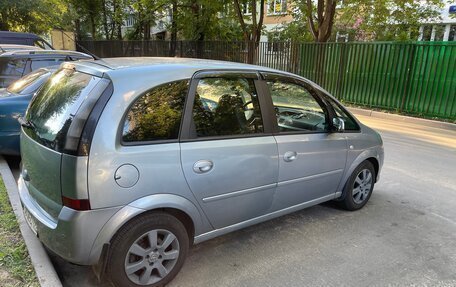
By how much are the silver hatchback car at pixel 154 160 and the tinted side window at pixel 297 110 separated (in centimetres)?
3

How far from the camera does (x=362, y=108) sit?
11.9 m

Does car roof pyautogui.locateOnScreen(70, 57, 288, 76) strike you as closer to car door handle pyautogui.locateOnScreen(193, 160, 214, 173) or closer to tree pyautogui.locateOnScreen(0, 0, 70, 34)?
car door handle pyautogui.locateOnScreen(193, 160, 214, 173)

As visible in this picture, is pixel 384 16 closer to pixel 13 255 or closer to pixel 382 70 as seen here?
pixel 382 70

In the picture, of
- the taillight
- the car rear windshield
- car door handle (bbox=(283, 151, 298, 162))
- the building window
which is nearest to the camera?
the taillight

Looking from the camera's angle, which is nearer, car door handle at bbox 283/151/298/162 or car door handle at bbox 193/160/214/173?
car door handle at bbox 193/160/214/173

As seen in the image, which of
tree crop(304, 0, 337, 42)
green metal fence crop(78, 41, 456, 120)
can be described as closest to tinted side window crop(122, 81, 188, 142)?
green metal fence crop(78, 41, 456, 120)

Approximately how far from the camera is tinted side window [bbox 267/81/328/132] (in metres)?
3.71

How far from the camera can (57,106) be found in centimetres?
285

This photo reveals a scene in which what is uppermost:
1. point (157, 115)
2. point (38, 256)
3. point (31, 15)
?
point (31, 15)

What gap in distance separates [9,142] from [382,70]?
33.3ft

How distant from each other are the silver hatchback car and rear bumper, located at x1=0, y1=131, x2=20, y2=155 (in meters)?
2.39

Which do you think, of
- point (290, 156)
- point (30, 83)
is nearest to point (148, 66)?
point (290, 156)

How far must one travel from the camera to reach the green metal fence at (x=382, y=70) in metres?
10.0

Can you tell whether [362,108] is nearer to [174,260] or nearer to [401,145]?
[401,145]
